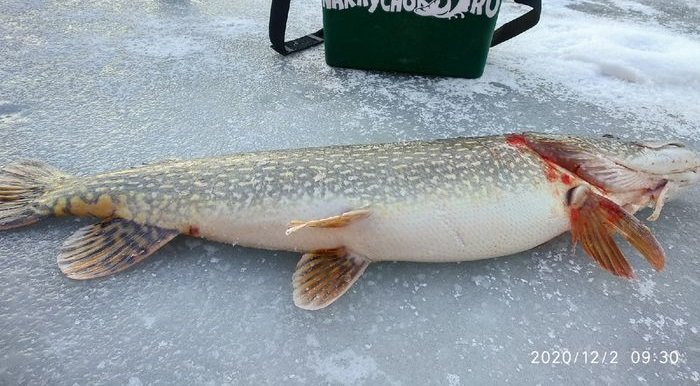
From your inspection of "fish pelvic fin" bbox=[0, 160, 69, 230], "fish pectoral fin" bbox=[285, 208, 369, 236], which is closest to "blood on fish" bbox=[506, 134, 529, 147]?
"fish pectoral fin" bbox=[285, 208, 369, 236]

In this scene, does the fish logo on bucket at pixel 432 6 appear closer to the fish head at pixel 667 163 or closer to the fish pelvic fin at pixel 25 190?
the fish head at pixel 667 163

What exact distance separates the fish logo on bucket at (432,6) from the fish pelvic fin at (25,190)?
1474mm

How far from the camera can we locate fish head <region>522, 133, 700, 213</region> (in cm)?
140

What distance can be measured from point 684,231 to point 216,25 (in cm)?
278

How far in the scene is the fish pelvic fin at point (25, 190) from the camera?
1.38m

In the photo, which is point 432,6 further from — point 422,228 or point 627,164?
point 422,228

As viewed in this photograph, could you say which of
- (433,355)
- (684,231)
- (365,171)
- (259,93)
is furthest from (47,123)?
(684,231)

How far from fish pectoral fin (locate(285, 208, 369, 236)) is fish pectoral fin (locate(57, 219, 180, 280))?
15.7 inches

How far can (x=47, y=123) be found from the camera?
1.92 meters

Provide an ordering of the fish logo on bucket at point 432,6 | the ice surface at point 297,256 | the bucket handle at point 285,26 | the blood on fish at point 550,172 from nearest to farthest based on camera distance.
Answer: the ice surface at point 297,256, the blood on fish at point 550,172, the fish logo on bucket at point 432,6, the bucket handle at point 285,26

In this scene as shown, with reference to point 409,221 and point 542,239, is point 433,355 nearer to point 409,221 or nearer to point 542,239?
point 409,221

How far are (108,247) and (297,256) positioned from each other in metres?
0.53
